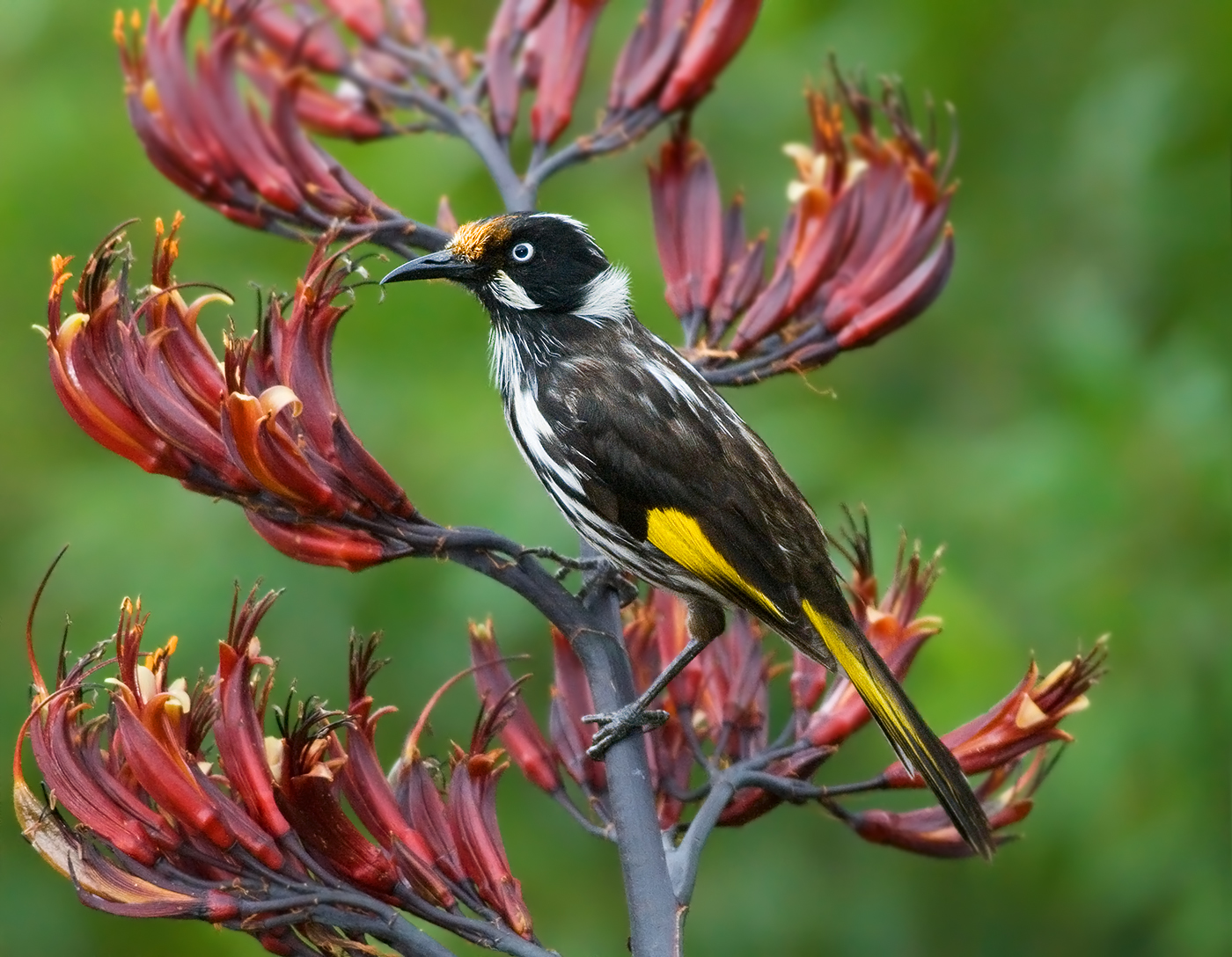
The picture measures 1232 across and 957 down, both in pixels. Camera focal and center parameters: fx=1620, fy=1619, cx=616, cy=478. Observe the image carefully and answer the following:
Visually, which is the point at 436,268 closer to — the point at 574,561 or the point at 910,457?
the point at 574,561

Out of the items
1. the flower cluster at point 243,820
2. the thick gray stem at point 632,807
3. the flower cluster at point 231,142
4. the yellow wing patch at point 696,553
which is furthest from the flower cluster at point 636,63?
the flower cluster at point 243,820

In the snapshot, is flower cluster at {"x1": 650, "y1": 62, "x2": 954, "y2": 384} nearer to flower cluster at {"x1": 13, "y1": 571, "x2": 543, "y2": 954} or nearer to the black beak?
the black beak

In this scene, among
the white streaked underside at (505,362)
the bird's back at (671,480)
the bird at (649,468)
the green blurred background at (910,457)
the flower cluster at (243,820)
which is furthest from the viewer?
the green blurred background at (910,457)

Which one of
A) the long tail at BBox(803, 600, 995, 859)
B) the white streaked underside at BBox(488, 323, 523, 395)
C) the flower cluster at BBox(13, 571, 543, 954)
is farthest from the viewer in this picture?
the white streaked underside at BBox(488, 323, 523, 395)

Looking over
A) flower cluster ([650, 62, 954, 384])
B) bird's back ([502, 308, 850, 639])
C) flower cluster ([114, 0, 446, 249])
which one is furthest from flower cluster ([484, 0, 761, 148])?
bird's back ([502, 308, 850, 639])

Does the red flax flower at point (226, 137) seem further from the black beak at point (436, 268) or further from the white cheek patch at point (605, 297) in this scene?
the white cheek patch at point (605, 297)

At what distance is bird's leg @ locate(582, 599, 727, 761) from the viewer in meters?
2.54

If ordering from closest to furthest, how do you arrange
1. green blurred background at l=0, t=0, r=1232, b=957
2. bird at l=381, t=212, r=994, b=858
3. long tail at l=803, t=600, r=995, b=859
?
long tail at l=803, t=600, r=995, b=859 < bird at l=381, t=212, r=994, b=858 < green blurred background at l=0, t=0, r=1232, b=957

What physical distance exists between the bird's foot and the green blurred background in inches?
46.3

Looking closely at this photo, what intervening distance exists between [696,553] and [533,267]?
0.74m

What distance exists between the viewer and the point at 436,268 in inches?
116

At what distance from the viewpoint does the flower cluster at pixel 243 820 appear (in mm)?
2256

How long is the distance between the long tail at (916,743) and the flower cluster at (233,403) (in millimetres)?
783

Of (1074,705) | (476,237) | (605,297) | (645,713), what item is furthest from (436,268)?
(1074,705)
